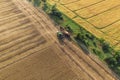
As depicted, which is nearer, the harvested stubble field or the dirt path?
the dirt path

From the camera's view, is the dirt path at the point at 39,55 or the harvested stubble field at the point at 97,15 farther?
the harvested stubble field at the point at 97,15

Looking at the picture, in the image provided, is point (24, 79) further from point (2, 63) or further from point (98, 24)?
point (98, 24)

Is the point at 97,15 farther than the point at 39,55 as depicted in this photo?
Yes

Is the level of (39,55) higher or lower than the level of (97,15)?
lower

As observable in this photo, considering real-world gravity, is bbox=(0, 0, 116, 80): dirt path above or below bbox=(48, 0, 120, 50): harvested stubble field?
below

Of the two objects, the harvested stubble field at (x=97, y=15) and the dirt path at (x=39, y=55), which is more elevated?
the harvested stubble field at (x=97, y=15)
